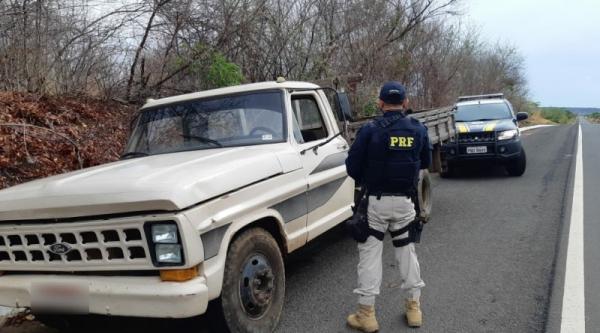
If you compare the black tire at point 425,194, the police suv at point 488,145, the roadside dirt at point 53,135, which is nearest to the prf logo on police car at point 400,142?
the black tire at point 425,194

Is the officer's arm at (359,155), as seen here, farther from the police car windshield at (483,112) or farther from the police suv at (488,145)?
the police car windshield at (483,112)

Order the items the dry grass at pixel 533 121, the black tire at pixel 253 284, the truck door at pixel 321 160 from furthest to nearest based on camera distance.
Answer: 1. the dry grass at pixel 533 121
2. the truck door at pixel 321 160
3. the black tire at pixel 253 284

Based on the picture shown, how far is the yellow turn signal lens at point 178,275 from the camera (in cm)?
302

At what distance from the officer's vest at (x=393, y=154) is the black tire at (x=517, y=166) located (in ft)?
24.8

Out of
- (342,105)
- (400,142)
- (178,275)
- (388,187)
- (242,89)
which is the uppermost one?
(242,89)

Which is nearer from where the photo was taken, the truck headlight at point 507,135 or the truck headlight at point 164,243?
the truck headlight at point 164,243

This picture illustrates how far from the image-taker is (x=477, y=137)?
10539 millimetres

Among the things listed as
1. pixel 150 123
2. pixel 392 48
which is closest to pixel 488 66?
pixel 392 48

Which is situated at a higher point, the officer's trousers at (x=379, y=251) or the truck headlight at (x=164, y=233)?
the truck headlight at (x=164, y=233)

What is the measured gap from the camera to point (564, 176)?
10.6 m

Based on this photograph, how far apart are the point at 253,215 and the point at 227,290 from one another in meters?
0.55

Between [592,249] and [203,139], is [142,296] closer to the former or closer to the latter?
[203,139]

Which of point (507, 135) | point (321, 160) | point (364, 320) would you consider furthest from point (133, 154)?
point (507, 135)

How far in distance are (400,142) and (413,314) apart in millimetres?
1268
